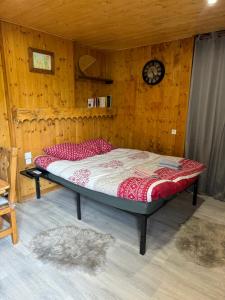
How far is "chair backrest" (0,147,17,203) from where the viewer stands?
6.56 ft

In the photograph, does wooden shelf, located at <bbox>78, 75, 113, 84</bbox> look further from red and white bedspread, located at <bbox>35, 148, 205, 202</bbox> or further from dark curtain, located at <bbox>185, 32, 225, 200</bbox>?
dark curtain, located at <bbox>185, 32, 225, 200</bbox>

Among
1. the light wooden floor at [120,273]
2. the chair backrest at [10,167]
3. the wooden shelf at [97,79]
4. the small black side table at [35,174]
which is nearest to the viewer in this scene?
the light wooden floor at [120,273]

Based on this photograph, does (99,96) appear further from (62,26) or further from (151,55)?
(62,26)

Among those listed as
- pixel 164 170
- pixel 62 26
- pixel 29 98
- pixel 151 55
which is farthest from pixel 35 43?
pixel 164 170

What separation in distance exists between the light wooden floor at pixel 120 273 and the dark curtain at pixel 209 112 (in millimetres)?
862

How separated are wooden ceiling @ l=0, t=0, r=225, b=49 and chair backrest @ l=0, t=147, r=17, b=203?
155 cm

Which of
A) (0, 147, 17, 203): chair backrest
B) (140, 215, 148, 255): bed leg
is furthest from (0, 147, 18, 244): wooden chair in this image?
(140, 215, 148, 255): bed leg

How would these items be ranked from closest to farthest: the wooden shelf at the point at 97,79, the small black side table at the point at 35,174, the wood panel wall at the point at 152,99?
the small black side table at the point at 35,174 → the wood panel wall at the point at 152,99 → the wooden shelf at the point at 97,79

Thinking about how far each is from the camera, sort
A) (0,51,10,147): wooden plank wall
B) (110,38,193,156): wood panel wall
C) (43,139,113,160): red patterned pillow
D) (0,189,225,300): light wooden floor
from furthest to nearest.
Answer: (110,38,193,156): wood panel wall → (43,139,113,160): red patterned pillow → (0,51,10,147): wooden plank wall → (0,189,225,300): light wooden floor

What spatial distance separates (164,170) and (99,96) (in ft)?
7.80

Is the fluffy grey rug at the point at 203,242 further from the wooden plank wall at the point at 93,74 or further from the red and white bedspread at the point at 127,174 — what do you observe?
the wooden plank wall at the point at 93,74

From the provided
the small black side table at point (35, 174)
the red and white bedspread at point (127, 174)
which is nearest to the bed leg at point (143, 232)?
the red and white bedspread at point (127, 174)

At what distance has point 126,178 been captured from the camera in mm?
2359

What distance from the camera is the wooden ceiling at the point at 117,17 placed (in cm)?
227
